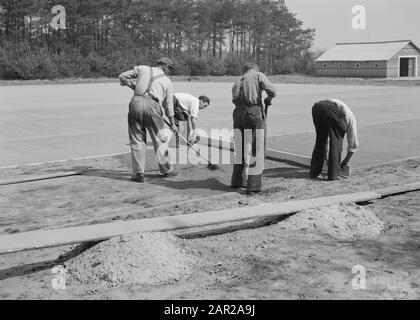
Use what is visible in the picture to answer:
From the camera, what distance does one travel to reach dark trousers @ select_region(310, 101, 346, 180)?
811 cm

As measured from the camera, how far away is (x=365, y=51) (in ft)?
203

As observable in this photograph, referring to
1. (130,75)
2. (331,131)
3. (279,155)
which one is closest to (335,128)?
(331,131)

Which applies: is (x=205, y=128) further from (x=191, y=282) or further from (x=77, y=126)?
(x=191, y=282)

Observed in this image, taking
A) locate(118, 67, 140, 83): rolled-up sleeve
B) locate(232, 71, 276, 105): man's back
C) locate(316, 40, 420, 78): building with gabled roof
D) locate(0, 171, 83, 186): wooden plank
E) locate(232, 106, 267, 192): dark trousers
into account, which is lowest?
locate(0, 171, 83, 186): wooden plank

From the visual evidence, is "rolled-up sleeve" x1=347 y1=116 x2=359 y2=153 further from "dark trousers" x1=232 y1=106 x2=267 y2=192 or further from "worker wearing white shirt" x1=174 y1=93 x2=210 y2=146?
"worker wearing white shirt" x1=174 y1=93 x2=210 y2=146

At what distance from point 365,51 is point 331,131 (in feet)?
187

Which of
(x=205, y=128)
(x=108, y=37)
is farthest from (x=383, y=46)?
(x=205, y=128)

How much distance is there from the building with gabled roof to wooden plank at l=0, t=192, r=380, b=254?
181 ft

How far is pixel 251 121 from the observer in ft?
24.4

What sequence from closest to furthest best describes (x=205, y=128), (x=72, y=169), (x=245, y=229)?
(x=245, y=229), (x=72, y=169), (x=205, y=128)

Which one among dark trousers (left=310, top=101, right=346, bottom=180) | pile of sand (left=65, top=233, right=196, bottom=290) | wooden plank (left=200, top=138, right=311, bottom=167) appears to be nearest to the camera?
pile of sand (left=65, top=233, right=196, bottom=290)

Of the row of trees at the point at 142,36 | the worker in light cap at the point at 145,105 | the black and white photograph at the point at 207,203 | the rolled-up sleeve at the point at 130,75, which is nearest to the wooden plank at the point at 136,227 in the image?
the black and white photograph at the point at 207,203

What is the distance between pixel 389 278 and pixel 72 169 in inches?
252

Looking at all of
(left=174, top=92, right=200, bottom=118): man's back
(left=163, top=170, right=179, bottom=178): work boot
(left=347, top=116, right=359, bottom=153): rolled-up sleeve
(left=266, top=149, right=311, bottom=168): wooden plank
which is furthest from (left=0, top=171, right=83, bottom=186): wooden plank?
(left=347, top=116, right=359, bottom=153): rolled-up sleeve
